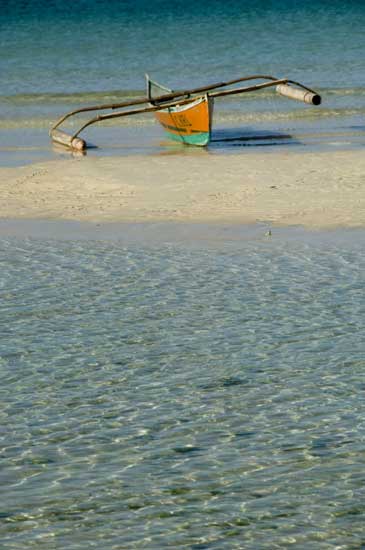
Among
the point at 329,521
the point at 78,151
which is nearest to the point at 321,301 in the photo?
the point at 329,521

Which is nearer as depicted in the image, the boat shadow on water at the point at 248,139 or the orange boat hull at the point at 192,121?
the orange boat hull at the point at 192,121

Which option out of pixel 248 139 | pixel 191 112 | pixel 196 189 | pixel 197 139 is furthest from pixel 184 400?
pixel 248 139

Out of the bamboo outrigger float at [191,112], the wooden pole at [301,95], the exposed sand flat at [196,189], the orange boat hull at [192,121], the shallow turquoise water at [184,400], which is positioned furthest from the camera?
the orange boat hull at [192,121]

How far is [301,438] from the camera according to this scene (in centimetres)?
721

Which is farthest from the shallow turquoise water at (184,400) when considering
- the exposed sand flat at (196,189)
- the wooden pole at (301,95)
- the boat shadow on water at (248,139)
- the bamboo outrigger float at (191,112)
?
the boat shadow on water at (248,139)

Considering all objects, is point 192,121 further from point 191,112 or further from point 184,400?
point 184,400

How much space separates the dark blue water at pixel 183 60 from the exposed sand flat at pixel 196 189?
7.38 ft

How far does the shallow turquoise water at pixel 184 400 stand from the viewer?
20.4 feet

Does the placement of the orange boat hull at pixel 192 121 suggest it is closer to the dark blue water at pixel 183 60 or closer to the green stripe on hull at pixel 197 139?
the green stripe on hull at pixel 197 139

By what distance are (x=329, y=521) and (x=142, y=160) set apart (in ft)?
43.6

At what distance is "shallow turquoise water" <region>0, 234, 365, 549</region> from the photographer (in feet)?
20.4

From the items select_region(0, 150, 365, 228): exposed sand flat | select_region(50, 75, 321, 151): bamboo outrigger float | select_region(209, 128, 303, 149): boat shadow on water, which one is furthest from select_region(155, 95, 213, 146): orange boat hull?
select_region(0, 150, 365, 228): exposed sand flat

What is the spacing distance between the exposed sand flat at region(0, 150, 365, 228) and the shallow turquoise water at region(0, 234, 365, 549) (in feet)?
7.60

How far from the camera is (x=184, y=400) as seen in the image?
796cm
